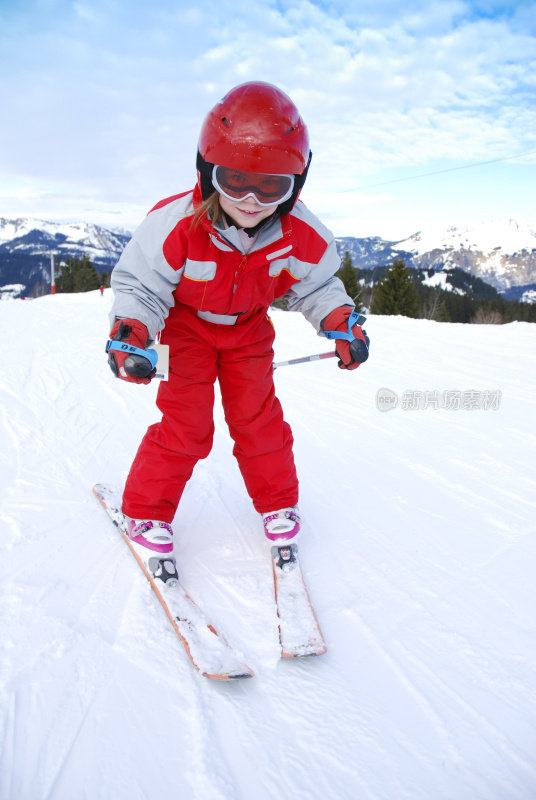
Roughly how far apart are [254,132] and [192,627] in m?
1.60

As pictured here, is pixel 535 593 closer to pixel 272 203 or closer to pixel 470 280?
pixel 272 203

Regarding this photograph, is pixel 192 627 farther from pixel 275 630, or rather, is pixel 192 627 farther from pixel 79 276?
pixel 79 276

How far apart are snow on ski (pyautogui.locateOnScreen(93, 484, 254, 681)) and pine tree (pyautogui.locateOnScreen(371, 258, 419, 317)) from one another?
33483mm

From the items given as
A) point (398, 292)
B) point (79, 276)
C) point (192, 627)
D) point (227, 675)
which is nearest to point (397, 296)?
point (398, 292)

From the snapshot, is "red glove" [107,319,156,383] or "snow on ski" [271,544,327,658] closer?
"snow on ski" [271,544,327,658]

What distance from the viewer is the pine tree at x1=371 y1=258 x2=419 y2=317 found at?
33812mm

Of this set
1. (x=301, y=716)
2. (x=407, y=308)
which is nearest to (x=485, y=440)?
(x=301, y=716)

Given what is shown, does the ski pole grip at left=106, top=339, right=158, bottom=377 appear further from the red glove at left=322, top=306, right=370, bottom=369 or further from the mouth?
the red glove at left=322, top=306, right=370, bottom=369

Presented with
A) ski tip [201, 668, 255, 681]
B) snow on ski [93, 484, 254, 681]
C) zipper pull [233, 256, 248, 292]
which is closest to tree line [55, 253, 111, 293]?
zipper pull [233, 256, 248, 292]

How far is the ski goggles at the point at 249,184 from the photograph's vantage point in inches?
68.4

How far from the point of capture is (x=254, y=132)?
169 cm

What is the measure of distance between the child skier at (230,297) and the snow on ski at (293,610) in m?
0.11

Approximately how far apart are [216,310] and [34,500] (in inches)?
47.7

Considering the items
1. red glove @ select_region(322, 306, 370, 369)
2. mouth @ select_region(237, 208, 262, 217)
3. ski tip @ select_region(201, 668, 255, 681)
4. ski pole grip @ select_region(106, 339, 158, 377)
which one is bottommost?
ski tip @ select_region(201, 668, 255, 681)
